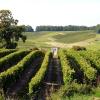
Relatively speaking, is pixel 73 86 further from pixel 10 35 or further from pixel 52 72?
pixel 10 35

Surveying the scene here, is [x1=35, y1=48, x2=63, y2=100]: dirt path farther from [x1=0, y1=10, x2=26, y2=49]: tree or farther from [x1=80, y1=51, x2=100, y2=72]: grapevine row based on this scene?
[x1=0, y1=10, x2=26, y2=49]: tree

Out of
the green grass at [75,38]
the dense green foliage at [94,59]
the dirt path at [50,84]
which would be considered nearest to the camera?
the dirt path at [50,84]

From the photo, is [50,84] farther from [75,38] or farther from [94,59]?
[75,38]

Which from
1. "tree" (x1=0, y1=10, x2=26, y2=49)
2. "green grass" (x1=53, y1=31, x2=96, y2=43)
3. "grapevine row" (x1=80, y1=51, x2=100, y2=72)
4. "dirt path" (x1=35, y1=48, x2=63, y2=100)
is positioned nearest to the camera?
Result: "dirt path" (x1=35, y1=48, x2=63, y2=100)

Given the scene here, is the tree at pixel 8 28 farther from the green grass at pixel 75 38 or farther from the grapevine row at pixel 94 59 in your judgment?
the green grass at pixel 75 38

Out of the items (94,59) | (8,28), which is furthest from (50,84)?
(8,28)

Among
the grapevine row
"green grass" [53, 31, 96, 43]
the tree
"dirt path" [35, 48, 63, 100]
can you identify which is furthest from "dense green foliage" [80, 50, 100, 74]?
"green grass" [53, 31, 96, 43]

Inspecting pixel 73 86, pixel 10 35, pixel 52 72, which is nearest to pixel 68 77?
pixel 73 86

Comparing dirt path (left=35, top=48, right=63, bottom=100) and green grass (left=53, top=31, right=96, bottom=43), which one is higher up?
dirt path (left=35, top=48, right=63, bottom=100)

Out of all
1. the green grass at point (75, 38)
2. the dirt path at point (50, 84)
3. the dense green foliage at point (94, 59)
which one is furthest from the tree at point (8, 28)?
the green grass at point (75, 38)

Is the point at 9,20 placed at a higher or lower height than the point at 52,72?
higher

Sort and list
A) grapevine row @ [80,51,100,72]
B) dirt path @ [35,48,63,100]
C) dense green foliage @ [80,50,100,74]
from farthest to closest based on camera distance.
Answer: dense green foliage @ [80,50,100,74], grapevine row @ [80,51,100,72], dirt path @ [35,48,63,100]

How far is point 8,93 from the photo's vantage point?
29125 mm

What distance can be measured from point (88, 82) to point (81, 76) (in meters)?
4.45
